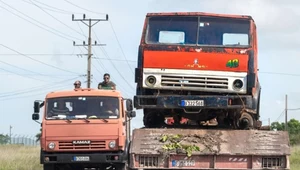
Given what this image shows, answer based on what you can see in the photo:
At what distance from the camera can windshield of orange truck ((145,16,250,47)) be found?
15.3 m

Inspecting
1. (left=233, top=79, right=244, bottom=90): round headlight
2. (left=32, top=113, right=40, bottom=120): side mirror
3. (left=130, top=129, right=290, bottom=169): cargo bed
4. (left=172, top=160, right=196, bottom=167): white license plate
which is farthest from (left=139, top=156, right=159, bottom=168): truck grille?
(left=32, top=113, right=40, bottom=120): side mirror

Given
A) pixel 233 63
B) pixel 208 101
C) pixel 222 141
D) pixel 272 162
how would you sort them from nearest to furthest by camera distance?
pixel 272 162
pixel 222 141
pixel 208 101
pixel 233 63

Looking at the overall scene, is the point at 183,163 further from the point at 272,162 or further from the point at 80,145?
the point at 80,145

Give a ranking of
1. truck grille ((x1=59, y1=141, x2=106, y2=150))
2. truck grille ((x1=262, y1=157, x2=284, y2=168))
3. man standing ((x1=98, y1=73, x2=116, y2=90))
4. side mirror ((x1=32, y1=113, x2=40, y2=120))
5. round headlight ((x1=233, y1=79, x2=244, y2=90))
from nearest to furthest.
→ truck grille ((x1=262, y1=157, x2=284, y2=168))
round headlight ((x1=233, y1=79, x2=244, y2=90))
truck grille ((x1=59, y1=141, x2=106, y2=150))
side mirror ((x1=32, y1=113, x2=40, y2=120))
man standing ((x1=98, y1=73, x2=116, y2=90))

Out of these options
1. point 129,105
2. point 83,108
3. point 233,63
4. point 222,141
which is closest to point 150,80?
point 233,63

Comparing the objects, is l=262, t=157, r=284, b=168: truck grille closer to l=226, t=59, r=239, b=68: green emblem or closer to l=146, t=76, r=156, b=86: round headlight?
l=226, t=59, r=239, b=68: green emblem

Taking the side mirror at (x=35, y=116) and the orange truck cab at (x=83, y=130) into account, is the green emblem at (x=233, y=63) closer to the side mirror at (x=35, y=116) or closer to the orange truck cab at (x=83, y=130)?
the orange truck cab at (x=83, y=130)

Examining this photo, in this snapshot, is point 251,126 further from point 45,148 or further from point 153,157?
point 45,148

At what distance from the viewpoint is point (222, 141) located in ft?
44.7

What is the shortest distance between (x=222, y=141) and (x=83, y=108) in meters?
4.85

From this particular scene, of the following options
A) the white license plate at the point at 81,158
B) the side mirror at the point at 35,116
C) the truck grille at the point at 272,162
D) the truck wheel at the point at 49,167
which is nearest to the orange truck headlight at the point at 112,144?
the white license plate at the point at 81,158

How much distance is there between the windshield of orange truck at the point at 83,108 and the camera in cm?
1725

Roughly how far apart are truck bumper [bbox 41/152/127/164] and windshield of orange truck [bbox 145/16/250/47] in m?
3.34

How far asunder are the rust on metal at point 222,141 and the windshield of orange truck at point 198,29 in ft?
7.65
